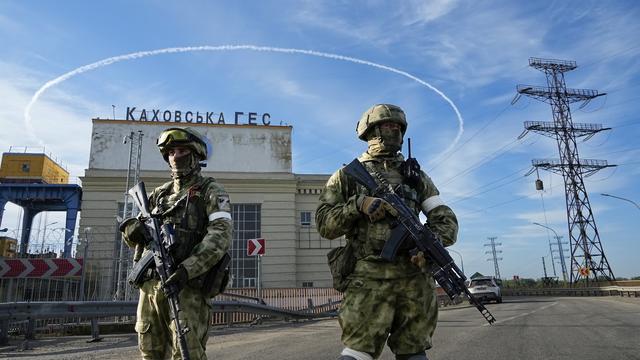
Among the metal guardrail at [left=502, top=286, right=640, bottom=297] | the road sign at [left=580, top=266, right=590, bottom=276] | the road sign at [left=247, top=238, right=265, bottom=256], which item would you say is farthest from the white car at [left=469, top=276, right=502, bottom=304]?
the road sign at [left=580, top=266, right=590, bottom=276]

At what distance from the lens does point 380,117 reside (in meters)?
3.24

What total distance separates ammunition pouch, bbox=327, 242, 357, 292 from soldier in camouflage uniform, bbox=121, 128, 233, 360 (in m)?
0.73

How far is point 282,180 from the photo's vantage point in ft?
99.0

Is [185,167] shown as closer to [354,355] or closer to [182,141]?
[182,141]

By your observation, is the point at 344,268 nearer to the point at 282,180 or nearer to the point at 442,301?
the point at 442,301

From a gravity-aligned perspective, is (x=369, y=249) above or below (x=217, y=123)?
below

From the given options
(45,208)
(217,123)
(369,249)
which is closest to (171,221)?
(369,249)

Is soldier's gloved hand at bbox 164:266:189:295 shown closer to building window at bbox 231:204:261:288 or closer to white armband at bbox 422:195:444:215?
white armband at bbox 422:195:444:215

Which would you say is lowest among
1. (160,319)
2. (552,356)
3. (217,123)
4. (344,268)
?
(552,356)

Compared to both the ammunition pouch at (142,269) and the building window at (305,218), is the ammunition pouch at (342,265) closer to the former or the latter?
the ammunition pouch at (142,269)

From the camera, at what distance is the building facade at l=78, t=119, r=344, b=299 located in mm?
27938

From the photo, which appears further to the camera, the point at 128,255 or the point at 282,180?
the point at 282,180

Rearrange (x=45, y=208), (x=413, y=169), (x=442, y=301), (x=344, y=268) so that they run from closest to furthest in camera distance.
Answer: (x=344, y=268) → (x=413, y=169) → (x=442, y=301) → (x=45, y=208)

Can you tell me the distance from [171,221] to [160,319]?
2.14 ft
